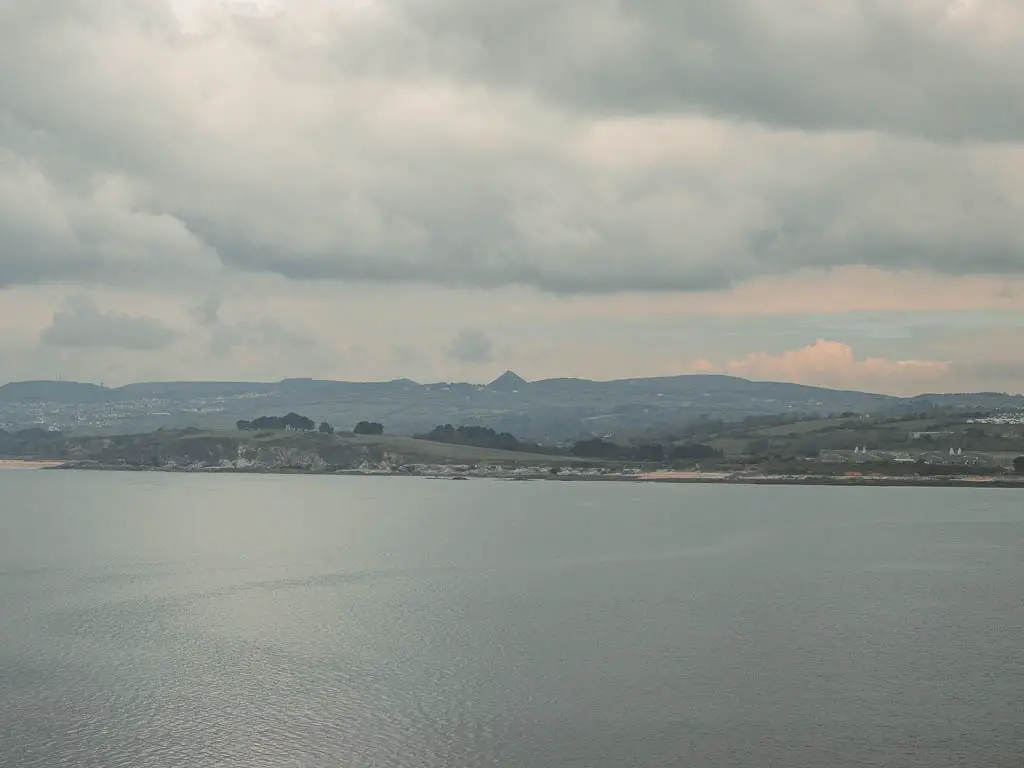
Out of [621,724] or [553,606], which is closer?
[621,724]

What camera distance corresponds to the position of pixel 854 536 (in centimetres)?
8794

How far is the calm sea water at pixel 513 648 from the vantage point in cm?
2978

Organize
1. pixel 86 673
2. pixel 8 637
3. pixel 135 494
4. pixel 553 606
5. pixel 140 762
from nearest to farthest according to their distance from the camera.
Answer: pixel 140 762, pixel 86 673, pixel 8 637, pixel 553 606, pixel 135 494

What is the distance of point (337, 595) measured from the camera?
188 ft

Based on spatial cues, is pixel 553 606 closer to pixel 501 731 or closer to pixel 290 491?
pixel 501 731

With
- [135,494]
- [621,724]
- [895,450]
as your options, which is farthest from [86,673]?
Result: [895,450]

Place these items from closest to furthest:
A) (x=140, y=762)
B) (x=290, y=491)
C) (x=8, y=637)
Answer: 1. (x=140, y=762)
2. (x=8, y=637)
3. (x=290, y=491)

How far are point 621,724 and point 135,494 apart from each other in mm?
131410

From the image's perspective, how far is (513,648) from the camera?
140 feet

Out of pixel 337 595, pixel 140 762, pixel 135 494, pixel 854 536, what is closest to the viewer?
pixel 140 762

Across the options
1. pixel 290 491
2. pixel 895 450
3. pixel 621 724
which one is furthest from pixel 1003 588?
pixel 895 450

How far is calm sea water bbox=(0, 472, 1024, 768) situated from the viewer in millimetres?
29781

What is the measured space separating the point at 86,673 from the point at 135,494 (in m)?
119

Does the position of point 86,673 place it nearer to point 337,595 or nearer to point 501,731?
point 501,731
